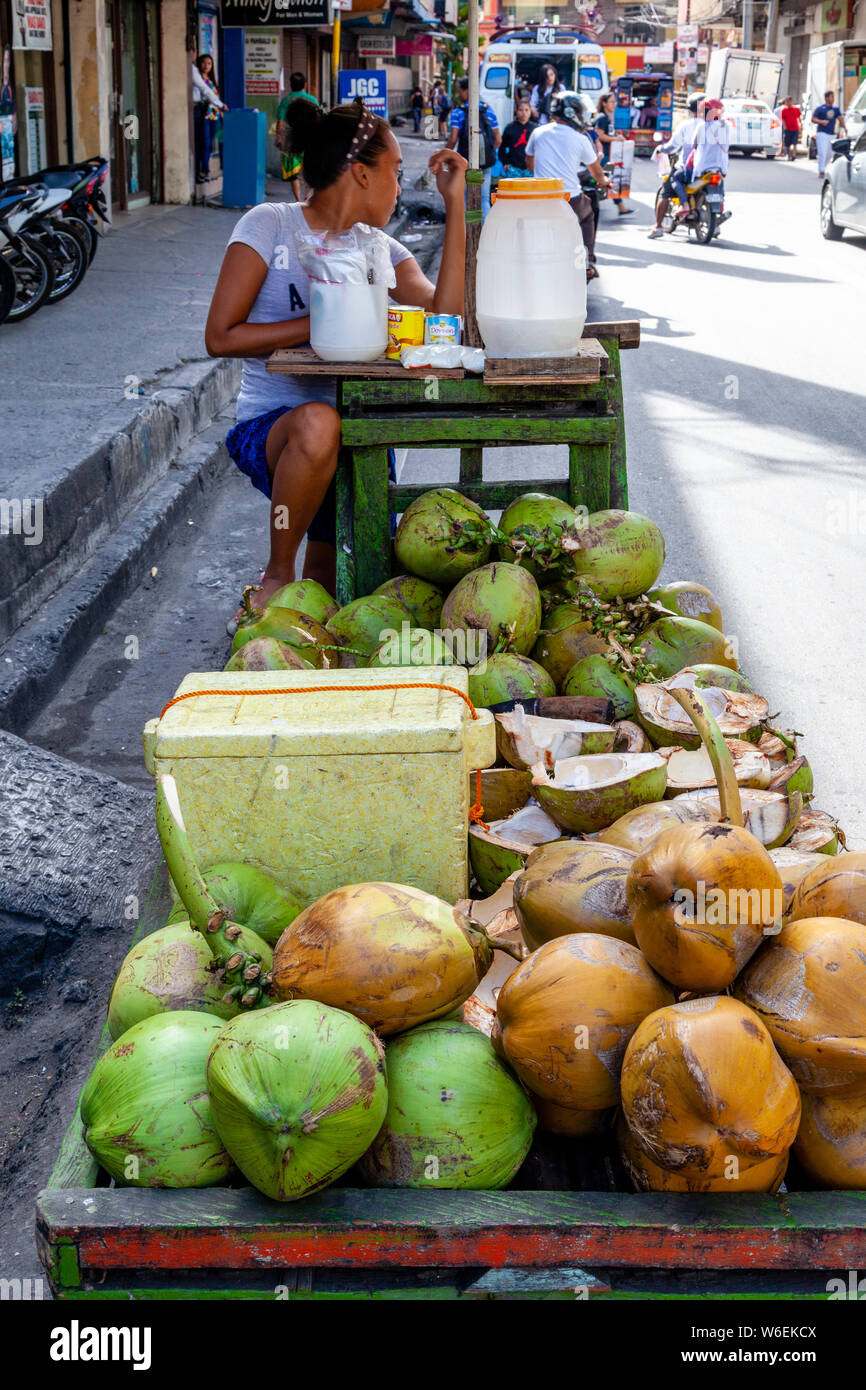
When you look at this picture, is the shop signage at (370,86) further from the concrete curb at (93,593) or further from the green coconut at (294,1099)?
the green coconut at (294,1099)

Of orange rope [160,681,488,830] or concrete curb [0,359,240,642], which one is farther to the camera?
concrete curb [0,359,240,642]

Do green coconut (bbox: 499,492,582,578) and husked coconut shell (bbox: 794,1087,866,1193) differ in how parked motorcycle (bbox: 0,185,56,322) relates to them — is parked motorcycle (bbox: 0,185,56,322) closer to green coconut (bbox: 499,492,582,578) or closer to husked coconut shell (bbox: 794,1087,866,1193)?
green coconut (bbox: 499,492,582,578)

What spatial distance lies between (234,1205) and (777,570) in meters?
4.50

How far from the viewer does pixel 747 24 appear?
6119 cm

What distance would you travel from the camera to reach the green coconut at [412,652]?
251cm

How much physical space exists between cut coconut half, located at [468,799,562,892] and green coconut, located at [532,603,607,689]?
0.51m

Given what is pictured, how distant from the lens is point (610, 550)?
292cm

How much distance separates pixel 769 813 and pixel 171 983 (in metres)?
1.01

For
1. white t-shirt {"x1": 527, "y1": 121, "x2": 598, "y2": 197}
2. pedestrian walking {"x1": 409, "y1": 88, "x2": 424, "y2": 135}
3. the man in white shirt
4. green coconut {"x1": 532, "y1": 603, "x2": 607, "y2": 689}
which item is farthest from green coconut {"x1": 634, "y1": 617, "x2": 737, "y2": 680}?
pedestrian walking {"x1": 409, "y1": 88, "x2": 424, "y2": 135}

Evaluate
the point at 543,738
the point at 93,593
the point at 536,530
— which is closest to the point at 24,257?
the point at 93,593

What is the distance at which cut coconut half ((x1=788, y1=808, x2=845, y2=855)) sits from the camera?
2164 millimetres

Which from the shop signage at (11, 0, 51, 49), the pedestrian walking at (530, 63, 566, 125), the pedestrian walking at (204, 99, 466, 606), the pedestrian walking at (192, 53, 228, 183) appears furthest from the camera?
the pedestrian walking at (192, 53, 228, 183)

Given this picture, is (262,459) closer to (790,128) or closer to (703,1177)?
(703,1177)

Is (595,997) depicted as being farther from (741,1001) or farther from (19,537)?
(19,537)
